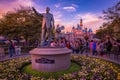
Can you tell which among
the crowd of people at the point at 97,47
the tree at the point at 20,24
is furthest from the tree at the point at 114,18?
the tree at the point at 20,24

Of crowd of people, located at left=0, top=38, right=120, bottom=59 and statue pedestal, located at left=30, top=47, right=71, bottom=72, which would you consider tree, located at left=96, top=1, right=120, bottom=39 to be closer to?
crowd of people, located at left=0, top=38, right=120, bottom=59

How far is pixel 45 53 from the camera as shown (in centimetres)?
908

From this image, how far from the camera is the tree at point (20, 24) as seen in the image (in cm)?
2433

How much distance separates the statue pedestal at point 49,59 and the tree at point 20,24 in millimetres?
15716

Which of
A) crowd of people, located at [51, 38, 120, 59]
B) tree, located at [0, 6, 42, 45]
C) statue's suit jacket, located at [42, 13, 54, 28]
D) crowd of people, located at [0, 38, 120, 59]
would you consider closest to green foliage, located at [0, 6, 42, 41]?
tree, located at [0, 6, 42, 45]

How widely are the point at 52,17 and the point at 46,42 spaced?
184 cm

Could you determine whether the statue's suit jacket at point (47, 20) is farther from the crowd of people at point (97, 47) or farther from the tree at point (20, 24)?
the tree at point (20, 24)

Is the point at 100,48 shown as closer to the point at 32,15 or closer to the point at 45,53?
the point at 45,53

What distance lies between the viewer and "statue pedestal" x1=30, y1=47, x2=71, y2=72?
30.1 feet

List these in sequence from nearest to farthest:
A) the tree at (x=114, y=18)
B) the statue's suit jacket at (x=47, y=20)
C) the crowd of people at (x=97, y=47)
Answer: the statue's suit jacket at (x=47, y=20) < the crowd of people at (x=97, y=47) < the tree at (x=114, y=18)

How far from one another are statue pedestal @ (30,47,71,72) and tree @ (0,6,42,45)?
15.7 m

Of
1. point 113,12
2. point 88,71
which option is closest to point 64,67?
point 88,71

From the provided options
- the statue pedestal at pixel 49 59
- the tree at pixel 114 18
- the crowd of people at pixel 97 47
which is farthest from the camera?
the tree at pixel 114 18

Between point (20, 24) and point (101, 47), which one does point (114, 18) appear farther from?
point (20, 24)
